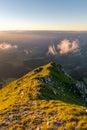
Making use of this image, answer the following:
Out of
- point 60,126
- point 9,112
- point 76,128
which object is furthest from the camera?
point 9,112

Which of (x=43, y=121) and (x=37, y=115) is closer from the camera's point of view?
(x=43, y=121)

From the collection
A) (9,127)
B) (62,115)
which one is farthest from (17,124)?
(62,115)

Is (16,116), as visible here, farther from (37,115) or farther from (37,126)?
(37,126)

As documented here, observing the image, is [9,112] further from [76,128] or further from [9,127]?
[76,128]

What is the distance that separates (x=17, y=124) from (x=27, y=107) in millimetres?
12489

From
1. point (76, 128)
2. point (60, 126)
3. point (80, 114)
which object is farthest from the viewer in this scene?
point (80, 114)

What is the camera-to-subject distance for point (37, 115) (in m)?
50.9

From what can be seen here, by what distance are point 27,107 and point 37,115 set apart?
8986 mm

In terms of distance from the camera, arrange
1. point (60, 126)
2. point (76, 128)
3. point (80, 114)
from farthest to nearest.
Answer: point (80, 114), point (60, 126), point (76, 128)

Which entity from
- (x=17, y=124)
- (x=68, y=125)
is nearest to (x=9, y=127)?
(x=17, y=124)

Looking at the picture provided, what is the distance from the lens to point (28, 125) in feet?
150

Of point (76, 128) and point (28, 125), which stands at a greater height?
point (76, 128)

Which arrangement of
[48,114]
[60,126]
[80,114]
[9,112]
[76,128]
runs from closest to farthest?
A: 1. [76,128]
2. [60,126]
3. [80,114]
4. [48,114]
5. [9,112]

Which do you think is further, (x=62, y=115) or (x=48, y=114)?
(x=48, y=114)
